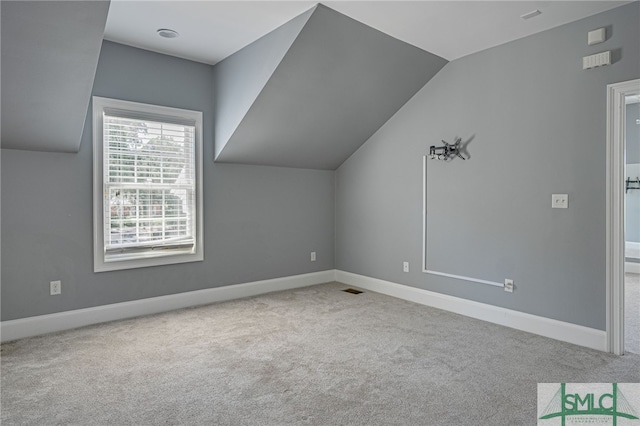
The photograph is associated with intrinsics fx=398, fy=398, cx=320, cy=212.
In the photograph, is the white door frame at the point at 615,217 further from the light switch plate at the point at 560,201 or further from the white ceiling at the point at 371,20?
the white ceiling at the point at 371,20

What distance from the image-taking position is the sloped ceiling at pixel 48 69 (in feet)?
7.60

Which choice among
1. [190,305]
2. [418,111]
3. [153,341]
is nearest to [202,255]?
[190,305]

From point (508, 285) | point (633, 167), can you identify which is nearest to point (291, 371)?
point (508, 285)

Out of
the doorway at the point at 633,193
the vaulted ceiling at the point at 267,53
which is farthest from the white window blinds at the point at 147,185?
the doorway at the point at 633,193

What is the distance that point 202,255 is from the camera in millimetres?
4395

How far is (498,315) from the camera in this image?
12.2 ft

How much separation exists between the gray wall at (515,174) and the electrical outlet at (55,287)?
3.36 meters

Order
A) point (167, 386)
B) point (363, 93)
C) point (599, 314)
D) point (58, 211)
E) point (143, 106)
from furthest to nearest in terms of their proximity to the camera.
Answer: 1. point (363, 93)
2. point (143, 106)
3. point (58, 211)
4. point (599, 314)
5. point (167, 386)

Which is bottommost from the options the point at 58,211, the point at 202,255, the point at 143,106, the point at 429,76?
the point at 202,255

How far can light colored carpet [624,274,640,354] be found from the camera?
3195 millimetres

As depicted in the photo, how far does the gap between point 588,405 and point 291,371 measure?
1790mm

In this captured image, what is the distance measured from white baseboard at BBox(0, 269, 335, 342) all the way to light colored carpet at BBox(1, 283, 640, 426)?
0.48ft

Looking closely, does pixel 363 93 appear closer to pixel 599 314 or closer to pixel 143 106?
pixel 143 106

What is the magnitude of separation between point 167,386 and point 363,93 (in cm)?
323
